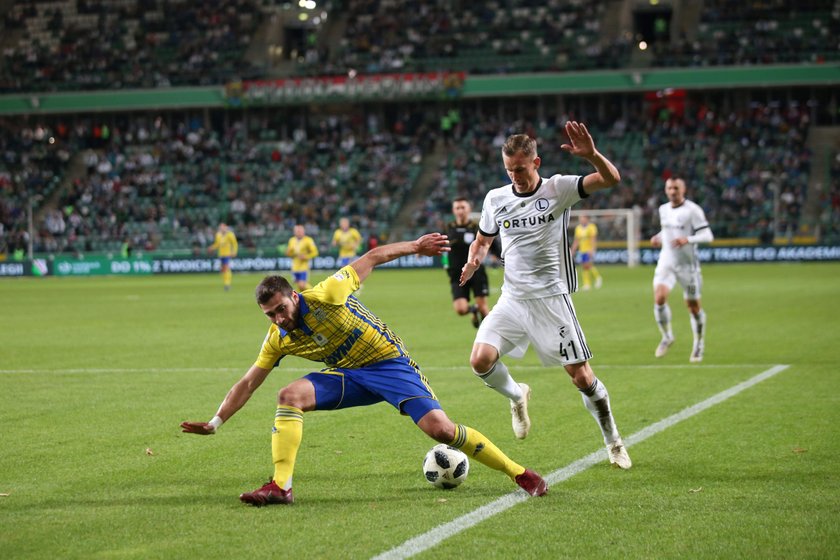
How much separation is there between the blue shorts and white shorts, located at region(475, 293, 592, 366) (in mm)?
1356

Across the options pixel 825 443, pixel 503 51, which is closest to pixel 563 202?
pixel 825 443

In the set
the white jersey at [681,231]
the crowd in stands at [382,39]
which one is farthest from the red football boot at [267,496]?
the crowd in stands at [382,39]

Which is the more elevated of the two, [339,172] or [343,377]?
[343,377]

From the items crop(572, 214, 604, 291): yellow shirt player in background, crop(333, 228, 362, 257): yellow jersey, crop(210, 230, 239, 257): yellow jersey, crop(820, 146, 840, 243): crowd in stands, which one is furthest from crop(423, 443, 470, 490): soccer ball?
crop(820, 146, 840, 243): crowd in stands

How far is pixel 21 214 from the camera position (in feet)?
173

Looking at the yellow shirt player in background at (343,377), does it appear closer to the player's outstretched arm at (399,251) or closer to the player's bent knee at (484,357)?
the player's outstretched arm at (399,251)

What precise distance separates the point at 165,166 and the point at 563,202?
4935cm

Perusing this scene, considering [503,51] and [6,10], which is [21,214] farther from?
[503,51]

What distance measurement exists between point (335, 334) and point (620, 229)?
4074 centimetres

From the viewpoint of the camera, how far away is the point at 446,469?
7129 mm

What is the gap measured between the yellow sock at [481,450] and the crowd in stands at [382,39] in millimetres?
46778

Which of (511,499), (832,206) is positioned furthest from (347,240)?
(511,499)

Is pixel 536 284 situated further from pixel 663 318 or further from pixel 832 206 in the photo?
pixel 832 206

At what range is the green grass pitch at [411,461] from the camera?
5.88 m
